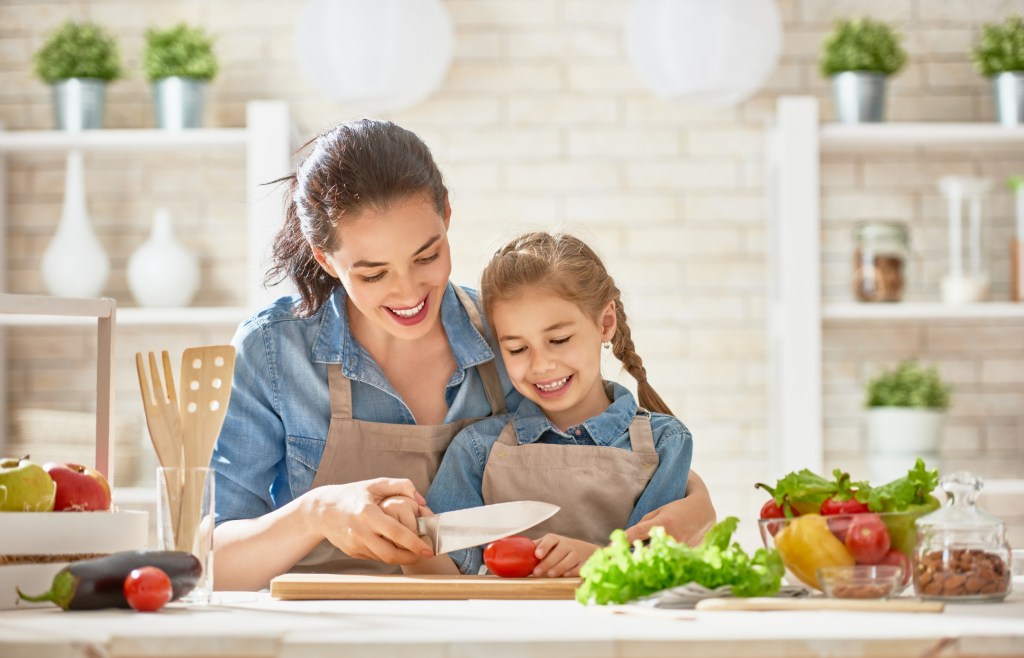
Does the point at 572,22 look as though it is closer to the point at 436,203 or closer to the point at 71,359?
the point at 71,359

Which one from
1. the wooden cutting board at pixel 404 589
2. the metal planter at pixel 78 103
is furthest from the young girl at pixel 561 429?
the metal planter at pixel 78 103

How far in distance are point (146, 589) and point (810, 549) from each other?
0.75m

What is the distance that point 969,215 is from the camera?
424cm

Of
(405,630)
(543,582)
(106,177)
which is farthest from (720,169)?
(405,630)

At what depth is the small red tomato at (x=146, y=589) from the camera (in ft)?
4.49

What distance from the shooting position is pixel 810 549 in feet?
4.84

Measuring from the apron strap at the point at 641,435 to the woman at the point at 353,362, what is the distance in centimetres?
11

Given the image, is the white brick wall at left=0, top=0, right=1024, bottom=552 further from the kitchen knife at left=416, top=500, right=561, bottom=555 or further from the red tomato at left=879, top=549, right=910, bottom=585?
the red tomato at left=879, top=549, right=910, bottom=585

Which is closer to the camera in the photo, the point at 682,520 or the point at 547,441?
the point at 682,520

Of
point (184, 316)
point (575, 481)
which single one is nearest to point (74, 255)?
point (184, 316)

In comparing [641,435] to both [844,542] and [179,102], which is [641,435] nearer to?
[844,542]

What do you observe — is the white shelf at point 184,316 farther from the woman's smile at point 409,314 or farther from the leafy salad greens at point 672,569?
the leafy salad greens at point 672,569

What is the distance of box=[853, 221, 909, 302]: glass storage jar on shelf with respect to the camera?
3.97m

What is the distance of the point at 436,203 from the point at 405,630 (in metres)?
1.03
